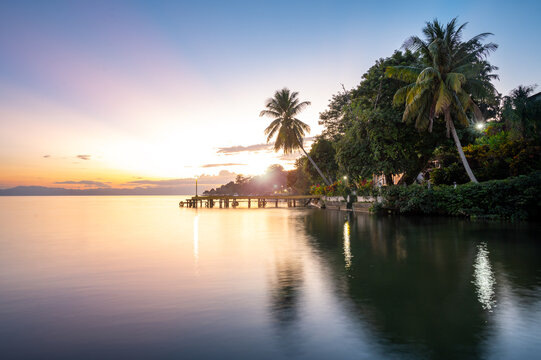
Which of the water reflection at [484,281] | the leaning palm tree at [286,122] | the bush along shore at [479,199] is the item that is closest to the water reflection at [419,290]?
the water reflection at [484,281]

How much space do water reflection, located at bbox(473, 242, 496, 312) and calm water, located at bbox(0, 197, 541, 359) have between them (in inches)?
1.4

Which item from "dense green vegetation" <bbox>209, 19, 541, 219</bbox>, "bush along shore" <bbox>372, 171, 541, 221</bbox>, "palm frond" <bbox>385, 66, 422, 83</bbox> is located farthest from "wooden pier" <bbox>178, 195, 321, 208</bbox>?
"palm frond" <bbox>385, 66, 422, 83</bbox>

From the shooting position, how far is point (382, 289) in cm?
731

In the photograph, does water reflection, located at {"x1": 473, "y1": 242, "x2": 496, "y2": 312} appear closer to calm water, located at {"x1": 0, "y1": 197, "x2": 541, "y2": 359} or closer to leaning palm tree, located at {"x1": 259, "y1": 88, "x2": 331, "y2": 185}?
calm water, located at {"x1": 0, "y1": 197, "x2": 541, "y2": 359}

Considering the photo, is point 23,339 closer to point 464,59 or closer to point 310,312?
point 310,312

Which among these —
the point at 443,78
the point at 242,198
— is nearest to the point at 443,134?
the point at 443,78

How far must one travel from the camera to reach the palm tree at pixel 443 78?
23.2 meters

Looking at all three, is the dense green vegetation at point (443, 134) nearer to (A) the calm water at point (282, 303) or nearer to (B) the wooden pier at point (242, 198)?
(A) the calm water at point (282, 303)

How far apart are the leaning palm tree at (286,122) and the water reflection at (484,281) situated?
38.3 meters

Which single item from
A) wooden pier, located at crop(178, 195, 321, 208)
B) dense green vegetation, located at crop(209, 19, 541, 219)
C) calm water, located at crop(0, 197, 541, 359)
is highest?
dense green vegetation, located at crop(209, 19, 541, 219)

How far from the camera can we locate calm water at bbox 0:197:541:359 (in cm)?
464

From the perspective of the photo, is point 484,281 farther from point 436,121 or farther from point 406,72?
point 436,121

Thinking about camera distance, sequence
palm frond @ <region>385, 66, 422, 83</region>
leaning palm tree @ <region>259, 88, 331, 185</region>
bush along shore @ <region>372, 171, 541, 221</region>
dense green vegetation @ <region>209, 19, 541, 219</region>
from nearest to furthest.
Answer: bush along shore @ <region>372, 171, 541, 221</region>
dense green vegetation @ <region>209, 19, 541, 219</region>
palm frond @ <region>385, 66, 422, 83</region>
leaning palm tree @ <region>259, 88, 331, 185</region>

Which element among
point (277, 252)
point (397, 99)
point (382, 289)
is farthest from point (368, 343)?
point (397, 99)
